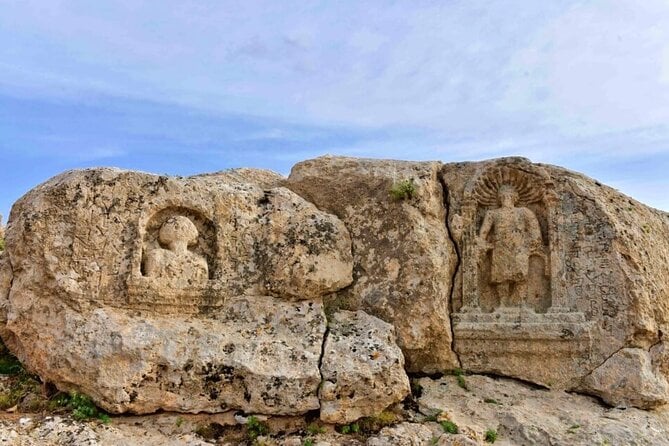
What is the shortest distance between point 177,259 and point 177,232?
1.08 feet

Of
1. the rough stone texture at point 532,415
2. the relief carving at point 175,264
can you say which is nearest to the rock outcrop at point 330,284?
the relief carving at point 175,264

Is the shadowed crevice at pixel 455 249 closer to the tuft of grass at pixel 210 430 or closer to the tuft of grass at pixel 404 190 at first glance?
the tuft of grass at pixel 404 190

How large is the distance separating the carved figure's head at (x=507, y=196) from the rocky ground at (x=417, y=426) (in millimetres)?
2614

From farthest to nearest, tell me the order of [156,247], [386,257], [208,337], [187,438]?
[386,257]
[156,247]
[208,337]
[187,438]

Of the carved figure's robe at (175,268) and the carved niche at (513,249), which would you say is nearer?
the carved figure's robe at (175,268)

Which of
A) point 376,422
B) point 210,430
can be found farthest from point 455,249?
point 210,430

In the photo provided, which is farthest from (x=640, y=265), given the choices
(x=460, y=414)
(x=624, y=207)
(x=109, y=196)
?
(x=109, y=196)

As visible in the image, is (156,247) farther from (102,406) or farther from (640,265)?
(640,265)

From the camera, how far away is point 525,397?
24.6 ft

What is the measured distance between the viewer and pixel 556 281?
806cm

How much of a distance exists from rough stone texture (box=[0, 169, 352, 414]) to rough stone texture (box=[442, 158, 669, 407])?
1970 mm

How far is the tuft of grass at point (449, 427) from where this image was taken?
6.60m

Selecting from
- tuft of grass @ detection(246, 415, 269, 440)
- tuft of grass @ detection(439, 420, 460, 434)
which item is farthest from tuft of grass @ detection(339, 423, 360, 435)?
tuft of grass @ detection(439, 420, 460, 434)

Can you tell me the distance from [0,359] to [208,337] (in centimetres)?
283
